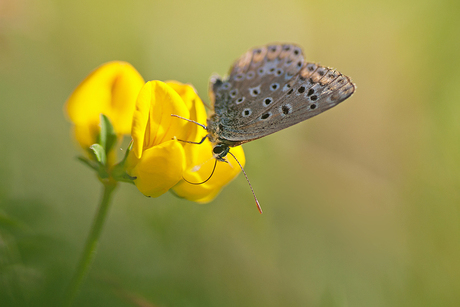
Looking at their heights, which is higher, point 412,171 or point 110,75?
point 110,75

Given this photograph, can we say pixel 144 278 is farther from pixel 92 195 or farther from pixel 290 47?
pixel 290 47

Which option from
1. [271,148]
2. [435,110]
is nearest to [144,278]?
[271,148]

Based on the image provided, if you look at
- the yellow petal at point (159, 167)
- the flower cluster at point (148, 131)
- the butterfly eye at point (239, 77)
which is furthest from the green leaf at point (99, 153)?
the butterfly eye at point (239, 77)

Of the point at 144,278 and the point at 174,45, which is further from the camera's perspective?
the point at 174,45

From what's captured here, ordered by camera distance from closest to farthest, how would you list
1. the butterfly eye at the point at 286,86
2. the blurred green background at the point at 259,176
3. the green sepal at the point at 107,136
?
the green sepal at the point at 107,136, the butterfly eye at the point at 286,86, the blurred green background at the point at 259,176

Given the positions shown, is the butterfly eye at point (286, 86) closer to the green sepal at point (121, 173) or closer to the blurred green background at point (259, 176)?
the green sepal at point (121, 173)

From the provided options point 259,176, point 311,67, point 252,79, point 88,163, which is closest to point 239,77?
point 252,79

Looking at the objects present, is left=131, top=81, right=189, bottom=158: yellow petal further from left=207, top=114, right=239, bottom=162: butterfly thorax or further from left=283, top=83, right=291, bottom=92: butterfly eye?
left=283, top=83, right=291, bottom=92: butterfly eye

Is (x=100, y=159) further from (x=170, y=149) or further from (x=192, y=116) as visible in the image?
(x=192, y=116)
